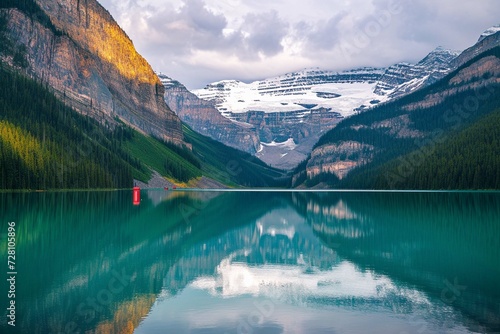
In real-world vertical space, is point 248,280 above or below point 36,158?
below

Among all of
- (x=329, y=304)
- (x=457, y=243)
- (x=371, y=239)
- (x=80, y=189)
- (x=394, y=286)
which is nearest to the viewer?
(x=329, y=304)

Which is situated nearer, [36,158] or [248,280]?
[248,280]

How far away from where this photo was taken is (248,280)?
33.1 m

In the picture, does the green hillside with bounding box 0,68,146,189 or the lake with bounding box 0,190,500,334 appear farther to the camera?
the green hillside with bounding box 0,68,146,189

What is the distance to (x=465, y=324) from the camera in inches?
906

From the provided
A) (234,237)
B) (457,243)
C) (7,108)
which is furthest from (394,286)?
(7,108)

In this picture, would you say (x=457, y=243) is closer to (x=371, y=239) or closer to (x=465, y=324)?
(x=371, y=239)

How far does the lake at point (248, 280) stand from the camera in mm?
23344

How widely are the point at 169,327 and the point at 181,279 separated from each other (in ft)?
34.2

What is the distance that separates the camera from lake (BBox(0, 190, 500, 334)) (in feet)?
76.6

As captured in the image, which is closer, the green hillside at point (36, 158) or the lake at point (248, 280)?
the lake at point (248, 280)

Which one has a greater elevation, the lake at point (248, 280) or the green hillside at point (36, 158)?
the green hillside at point (36, 158)

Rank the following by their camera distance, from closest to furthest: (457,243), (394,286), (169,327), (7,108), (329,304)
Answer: (169,327) → (329,304) → (394,286) → (457,243) → (7,108)

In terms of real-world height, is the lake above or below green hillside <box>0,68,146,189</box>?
below
